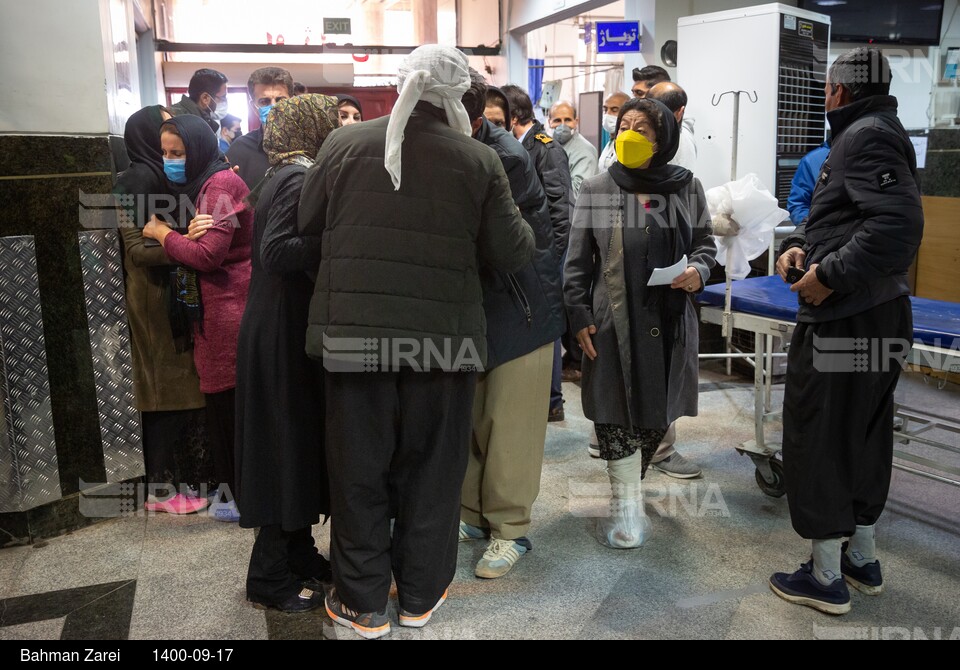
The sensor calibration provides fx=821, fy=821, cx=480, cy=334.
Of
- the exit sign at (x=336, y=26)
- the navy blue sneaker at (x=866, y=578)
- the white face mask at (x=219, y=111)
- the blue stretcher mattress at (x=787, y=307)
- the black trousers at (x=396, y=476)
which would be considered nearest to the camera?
the black trousers at (x=396, y=476)

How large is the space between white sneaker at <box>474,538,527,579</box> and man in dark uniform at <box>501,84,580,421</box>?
3.33 ft

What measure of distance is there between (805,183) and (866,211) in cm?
202

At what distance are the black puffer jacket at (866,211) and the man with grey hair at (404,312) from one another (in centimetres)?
86

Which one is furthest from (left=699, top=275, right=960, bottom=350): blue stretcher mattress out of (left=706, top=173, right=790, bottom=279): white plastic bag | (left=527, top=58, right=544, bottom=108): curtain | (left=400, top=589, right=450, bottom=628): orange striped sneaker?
(left=527, top=58, right=544, bottom=108): curtain

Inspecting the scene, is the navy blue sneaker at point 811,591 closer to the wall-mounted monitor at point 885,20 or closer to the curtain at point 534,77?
the wall-mounted monitor at point 885,20

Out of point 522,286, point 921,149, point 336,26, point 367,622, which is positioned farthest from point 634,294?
point 336,26

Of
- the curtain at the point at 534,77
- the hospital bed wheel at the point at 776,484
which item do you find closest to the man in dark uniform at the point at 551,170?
the hospital bed wheel at the point at 776,484

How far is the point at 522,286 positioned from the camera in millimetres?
2568

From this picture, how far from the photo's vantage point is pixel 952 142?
16.5ft

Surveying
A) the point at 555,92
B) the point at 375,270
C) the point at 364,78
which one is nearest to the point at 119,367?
the point at 375,270

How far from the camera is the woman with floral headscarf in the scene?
228cm

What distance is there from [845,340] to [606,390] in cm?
76

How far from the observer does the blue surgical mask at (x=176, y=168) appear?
2.91m
